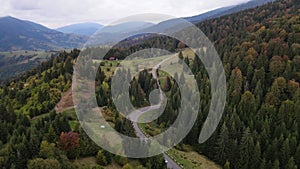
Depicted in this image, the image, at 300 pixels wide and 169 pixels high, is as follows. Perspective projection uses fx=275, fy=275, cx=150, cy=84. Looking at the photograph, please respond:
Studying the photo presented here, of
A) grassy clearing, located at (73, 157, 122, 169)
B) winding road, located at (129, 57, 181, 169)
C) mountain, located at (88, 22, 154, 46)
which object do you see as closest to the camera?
grassy clearing, located at (73, 157, 122, 169)

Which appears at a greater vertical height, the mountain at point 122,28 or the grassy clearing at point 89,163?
the mountain at point 122,28

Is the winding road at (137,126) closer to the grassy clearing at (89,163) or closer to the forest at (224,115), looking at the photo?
the forest at (224,115)

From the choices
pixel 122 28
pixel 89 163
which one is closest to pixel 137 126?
pixel 89 163

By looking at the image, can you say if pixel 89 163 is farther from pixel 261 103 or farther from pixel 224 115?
pixel 261 103

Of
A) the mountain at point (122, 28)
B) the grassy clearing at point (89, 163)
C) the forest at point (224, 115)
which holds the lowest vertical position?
the grassy clearing at point (89, 163)

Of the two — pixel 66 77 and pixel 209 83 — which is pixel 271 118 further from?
pixel 66 77

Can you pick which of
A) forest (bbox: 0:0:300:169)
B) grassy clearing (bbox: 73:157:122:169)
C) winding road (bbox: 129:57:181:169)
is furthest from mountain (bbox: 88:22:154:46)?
winding road (bbox: 129:57:181:169)

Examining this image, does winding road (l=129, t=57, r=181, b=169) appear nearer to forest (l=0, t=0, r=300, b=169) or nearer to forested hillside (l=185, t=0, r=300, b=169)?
forest (l=0, t=0, r=300, b=169)

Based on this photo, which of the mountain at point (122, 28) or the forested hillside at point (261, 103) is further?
the forested hillside at point (261, 103)

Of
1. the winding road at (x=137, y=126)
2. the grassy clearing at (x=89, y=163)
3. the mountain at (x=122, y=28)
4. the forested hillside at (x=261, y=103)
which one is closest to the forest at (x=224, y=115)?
the forested hillside at (x=261, y=103)

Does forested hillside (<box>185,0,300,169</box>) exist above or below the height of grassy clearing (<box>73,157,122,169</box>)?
above

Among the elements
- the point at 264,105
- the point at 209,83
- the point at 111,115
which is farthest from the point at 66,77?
the point at 264,105
